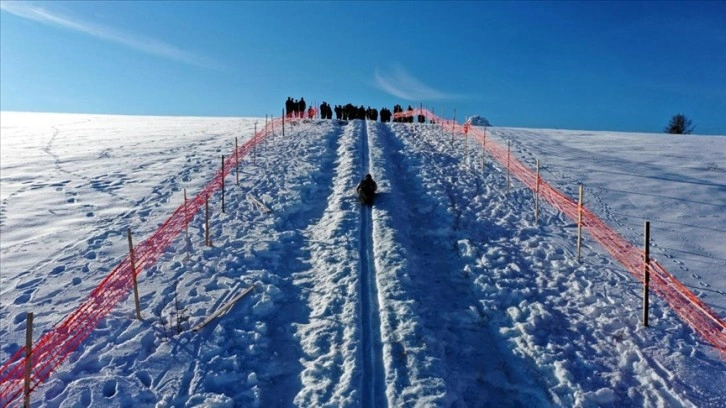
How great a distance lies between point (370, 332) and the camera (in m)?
7.98

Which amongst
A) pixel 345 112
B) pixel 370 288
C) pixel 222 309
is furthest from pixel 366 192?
pixel 345 112

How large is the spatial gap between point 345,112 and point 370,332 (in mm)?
28979

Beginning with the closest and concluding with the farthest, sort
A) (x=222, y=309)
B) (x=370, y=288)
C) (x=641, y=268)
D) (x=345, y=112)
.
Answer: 1. (x=222, y=309)
2. (x=370, y=288)
3. (x=641, y=268)
4. (x=345, y=112)

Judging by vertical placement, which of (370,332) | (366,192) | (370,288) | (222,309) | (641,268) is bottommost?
(370,332)

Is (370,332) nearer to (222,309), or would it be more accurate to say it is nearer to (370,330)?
(370,330)

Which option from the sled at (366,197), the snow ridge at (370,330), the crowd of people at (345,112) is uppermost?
the crowd of people at (345,112)

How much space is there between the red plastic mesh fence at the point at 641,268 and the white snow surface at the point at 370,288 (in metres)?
0.27

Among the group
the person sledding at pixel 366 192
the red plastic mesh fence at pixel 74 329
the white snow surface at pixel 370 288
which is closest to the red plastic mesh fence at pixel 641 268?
the white snow surface at pixel 370 288

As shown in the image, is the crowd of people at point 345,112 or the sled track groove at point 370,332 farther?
the crowd of people at point 345,112

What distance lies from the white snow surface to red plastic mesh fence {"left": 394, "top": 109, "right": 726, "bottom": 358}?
0.27 metres

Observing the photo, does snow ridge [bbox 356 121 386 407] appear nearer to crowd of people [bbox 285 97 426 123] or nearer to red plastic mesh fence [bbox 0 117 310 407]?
red plastic mesh fence [bbox 0 117 310 407]

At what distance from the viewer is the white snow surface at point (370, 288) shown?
6785 mm

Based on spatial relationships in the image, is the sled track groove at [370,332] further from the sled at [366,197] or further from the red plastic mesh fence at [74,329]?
the red plastic mesh fence at [74,329]

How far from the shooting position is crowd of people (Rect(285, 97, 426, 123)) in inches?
1251
